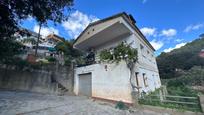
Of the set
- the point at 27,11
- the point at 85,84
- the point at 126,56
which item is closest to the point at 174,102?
the point at 126,56

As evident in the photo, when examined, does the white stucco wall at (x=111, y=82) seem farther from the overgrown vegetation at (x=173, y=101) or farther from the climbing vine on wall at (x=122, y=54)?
the overgrown vegetation at (x=173, y=101)

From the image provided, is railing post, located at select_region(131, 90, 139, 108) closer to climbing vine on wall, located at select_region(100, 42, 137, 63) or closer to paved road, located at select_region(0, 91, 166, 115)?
paved road, located at select_region(0, 91, 166, 115)

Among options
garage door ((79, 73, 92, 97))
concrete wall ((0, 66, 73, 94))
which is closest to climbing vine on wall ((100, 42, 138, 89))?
garage door ((79, 73, 92, 97))

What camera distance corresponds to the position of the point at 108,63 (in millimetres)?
10656

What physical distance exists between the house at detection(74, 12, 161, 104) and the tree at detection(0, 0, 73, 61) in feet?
16.6

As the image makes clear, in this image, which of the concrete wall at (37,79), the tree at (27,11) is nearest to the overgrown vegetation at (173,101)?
the tree at (27,11)

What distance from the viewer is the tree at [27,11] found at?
5.66 metres

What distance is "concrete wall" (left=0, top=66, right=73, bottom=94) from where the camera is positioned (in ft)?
36.0

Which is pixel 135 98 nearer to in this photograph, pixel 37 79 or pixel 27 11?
pixel 27 11

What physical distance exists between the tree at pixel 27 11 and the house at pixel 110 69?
200 inches

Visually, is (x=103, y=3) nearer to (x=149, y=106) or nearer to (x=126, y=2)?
(x=126, y=2)

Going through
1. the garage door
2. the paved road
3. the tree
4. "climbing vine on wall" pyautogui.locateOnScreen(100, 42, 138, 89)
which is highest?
the tree

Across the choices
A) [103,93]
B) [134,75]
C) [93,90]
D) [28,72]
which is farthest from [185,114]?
[28,72]

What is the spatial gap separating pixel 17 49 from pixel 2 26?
520 cm
